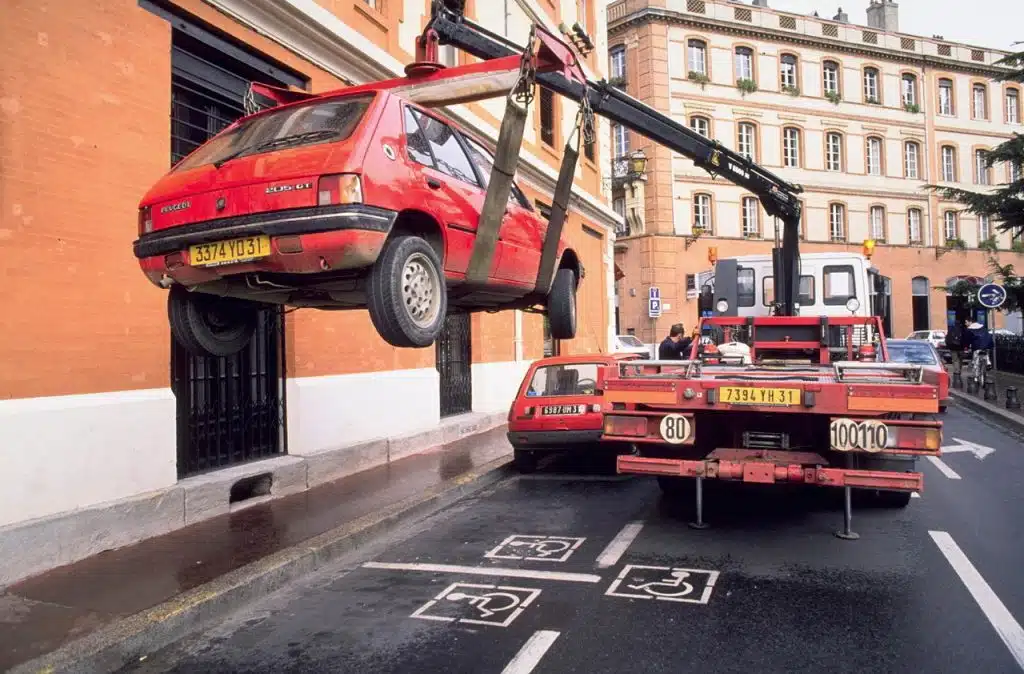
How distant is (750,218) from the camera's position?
34594mm

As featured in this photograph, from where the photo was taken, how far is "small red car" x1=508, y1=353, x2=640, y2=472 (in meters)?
8.91

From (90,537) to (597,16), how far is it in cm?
1940

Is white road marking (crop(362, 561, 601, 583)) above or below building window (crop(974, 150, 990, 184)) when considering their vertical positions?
below

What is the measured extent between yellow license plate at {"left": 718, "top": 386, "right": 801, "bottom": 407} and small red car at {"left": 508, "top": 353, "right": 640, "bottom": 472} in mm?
2888

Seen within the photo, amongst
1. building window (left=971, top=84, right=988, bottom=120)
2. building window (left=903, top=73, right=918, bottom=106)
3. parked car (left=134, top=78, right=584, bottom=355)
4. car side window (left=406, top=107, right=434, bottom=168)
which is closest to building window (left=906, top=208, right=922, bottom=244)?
building window (left=903, top=73, right=918, bottom=106)

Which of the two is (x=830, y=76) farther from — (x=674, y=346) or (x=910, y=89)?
(x=674, y=346)

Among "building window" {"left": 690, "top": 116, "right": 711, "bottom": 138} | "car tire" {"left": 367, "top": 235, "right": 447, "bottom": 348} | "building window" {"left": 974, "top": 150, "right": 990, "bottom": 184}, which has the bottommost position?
"car tire" {"left": 367, "top": 235, "right": 447, "bottom": 348}

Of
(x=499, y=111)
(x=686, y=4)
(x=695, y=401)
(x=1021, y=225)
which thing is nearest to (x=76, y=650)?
(x=695, y=401)

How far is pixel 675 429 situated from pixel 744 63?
33.0 m

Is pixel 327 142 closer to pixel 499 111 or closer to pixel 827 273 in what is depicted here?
pixel 827 273

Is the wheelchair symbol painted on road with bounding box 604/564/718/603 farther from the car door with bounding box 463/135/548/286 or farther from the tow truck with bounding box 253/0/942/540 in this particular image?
the car door with bounding box 463/135/548/286

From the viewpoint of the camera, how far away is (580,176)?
62.8 feet

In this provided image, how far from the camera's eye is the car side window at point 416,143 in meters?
4.86

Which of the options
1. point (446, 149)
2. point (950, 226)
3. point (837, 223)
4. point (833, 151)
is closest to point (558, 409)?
point (446, 149)
